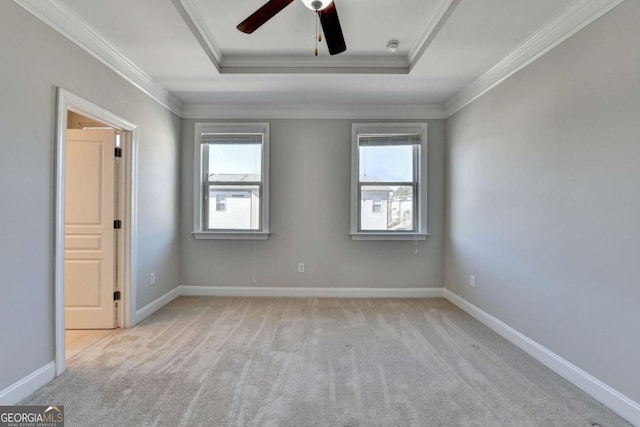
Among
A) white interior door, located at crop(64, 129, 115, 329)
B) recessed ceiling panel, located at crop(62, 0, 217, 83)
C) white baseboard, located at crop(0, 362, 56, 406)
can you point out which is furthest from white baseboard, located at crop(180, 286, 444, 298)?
recessed ceiling panel, located at crop(62, 0, 217, 83)

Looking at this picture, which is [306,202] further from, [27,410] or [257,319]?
[27,410]

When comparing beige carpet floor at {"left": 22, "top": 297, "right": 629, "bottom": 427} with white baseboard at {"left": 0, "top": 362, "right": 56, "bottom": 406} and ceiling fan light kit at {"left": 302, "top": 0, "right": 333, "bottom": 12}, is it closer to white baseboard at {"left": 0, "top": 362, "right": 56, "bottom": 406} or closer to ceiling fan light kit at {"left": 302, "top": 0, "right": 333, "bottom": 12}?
white baseboard at {"left": 0, "top": 362, "right": 56, "bottom": 406}

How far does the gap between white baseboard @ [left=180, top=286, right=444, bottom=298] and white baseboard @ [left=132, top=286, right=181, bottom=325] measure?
5.4 inches

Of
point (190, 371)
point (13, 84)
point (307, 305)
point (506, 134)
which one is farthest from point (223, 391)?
point (506, 134)

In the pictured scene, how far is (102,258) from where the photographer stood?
2.87m

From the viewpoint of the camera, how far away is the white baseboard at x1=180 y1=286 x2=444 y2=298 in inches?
156

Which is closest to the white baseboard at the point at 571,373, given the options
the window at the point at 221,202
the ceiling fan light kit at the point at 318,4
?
the ceiling fan light kit at the point at 318,4

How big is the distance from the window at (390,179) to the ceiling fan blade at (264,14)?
7.30 feet

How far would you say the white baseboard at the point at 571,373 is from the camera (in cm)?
170

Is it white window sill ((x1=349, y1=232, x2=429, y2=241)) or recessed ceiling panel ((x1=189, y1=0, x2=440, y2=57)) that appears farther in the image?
white window sill ((x1=349, y1=232, x2=429, y2=241))

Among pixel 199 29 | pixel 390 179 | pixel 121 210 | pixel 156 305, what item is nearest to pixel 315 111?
pixel 390 179

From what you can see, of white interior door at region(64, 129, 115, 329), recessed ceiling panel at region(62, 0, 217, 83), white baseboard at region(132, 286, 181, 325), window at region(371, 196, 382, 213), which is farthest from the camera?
window at region(371, 196, 382, 213)

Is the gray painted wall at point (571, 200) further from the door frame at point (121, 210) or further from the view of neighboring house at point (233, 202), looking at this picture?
the door frame at point (121, 210)

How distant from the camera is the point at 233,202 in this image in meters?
4.01
